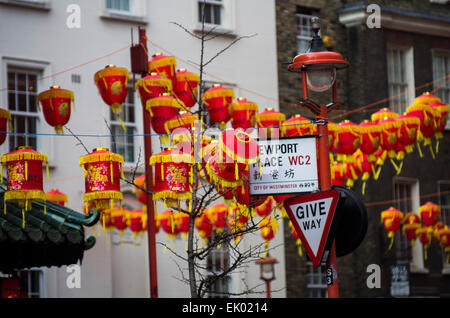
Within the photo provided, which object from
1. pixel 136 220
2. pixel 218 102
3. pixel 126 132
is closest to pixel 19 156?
pixel 218 102

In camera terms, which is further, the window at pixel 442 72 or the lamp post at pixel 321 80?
the window at pixel 442 72

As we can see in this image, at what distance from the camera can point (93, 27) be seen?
866 inches

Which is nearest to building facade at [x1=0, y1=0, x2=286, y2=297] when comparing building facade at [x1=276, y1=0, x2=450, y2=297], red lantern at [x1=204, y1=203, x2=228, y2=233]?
red lantern at [x1=204, y1=203, x2=228, y2=233]

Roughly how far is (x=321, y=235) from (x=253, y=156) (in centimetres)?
163

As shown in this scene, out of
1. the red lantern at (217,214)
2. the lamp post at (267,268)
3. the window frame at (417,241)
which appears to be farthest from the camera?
the window frame at (417,241)

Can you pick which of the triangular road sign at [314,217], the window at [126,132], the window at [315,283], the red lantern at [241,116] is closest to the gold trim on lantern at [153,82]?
the red lantern at [241,116]

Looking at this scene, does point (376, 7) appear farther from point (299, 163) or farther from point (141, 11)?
point (299, 163)

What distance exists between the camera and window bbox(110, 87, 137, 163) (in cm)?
2169

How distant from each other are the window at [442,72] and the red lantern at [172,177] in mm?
16277

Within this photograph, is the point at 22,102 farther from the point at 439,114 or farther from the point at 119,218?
the point at 439,114

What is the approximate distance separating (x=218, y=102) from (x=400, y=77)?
42.8 feet

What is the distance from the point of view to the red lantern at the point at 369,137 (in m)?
17.7

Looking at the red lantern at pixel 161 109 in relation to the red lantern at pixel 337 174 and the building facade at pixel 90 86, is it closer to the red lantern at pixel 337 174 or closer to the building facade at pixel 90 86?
the building facade at pixel 90 86
